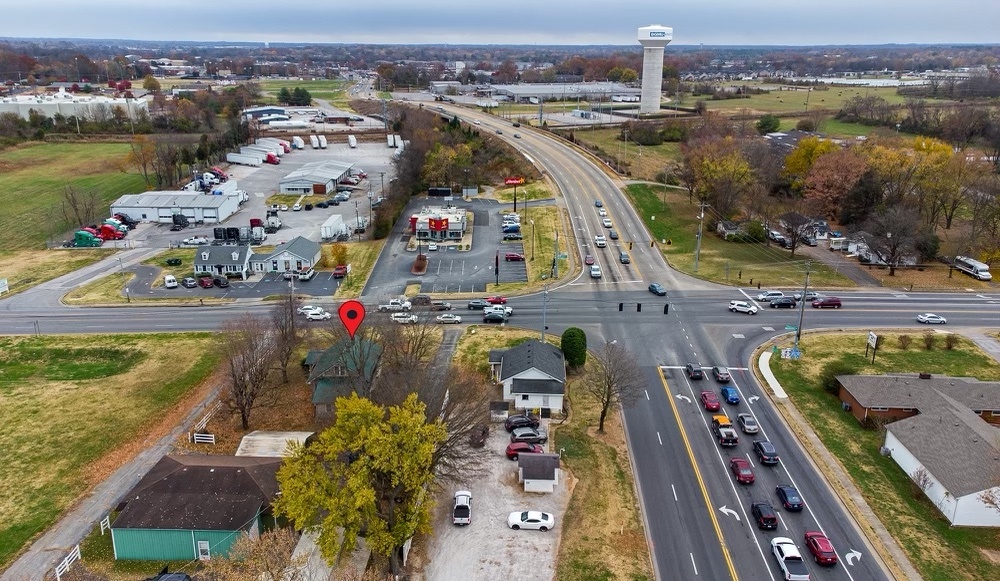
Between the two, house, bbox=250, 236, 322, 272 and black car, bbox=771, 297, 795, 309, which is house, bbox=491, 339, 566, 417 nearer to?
black car, bbox=771, 297, 795, 309

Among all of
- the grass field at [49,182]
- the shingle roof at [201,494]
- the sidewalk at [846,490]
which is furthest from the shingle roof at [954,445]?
the grass field at [49,182]

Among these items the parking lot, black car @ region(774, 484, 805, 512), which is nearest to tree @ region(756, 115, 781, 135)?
the parking lot

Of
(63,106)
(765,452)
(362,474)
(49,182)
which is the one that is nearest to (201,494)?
(362,474)

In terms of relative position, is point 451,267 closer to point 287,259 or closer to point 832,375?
point 287,259

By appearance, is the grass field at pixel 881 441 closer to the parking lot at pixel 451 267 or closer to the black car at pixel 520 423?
the black car at pixel 520 423

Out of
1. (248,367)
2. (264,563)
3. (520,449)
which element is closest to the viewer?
(264,563)

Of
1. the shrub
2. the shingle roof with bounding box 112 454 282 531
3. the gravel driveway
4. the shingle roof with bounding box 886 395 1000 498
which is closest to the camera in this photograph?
the gravel driveway
